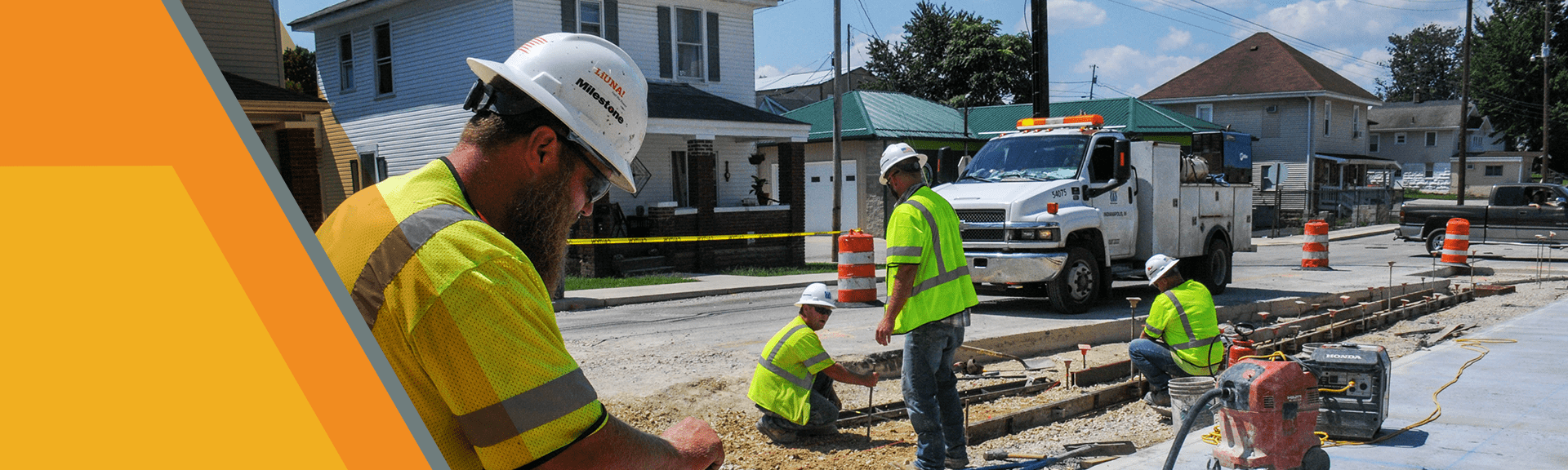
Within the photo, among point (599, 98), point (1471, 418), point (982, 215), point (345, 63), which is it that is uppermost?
point (345, 63)

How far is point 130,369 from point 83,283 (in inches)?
3.8

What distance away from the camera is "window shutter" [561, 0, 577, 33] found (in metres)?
20.0

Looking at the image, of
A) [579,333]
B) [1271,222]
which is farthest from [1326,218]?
[579,333]

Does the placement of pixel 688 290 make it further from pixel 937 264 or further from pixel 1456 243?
pixel 1456 243

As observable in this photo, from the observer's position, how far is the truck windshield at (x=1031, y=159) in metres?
13.1

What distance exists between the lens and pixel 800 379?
676cm

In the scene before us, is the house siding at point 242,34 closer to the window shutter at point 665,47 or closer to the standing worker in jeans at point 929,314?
the standing worker in jeans at point 929,314

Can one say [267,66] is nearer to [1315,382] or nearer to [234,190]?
[234,190]

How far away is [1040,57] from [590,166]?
679 inches

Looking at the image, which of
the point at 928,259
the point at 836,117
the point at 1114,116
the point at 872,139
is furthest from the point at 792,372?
the point at 1114,116

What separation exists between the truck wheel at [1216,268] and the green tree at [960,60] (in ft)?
104

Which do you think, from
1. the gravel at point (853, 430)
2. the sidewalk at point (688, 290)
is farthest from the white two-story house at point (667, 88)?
the gravel at point (853, 430)

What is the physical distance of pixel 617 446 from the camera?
1.63 meters

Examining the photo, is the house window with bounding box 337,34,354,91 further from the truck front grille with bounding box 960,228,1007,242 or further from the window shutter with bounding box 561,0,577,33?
the window shutter with bounding box 561,0,577,33
